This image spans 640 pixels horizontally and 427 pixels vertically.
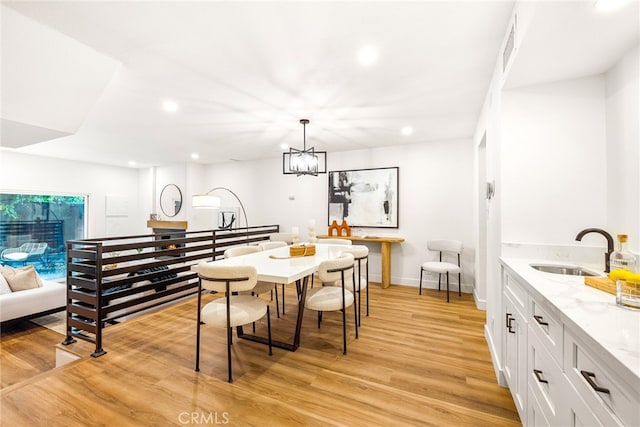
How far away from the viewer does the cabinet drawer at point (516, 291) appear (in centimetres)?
157

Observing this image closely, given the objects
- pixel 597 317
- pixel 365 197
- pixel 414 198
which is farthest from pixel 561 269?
pixel 365 197

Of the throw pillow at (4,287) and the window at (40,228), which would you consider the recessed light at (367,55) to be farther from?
the window at (40,228)

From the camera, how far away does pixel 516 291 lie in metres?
1.73

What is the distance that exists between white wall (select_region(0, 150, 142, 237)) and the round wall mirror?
760 mm

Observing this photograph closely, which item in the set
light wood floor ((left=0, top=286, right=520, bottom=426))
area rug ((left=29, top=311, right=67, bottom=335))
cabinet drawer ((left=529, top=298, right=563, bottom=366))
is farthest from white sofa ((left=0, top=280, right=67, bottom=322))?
cabinet drawer ((left=529, top=298, right=563, bottom=366))

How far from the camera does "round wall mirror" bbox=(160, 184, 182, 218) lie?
6.71 meters

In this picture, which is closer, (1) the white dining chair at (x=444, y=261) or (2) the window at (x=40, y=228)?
(1) the white dining chair at (x=444, y=261)

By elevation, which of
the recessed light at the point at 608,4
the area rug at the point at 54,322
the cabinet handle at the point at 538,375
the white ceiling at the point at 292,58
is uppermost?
the white ceiling at the point at 292,58

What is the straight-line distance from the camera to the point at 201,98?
115 inches

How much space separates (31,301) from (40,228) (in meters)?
3.07

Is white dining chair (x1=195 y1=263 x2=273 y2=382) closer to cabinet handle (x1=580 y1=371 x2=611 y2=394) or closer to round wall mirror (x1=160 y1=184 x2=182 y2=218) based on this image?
cabinet handle (x1=580 y1=371 x2=611 y2=394)

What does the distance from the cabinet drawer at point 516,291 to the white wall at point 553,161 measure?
32 centimetres

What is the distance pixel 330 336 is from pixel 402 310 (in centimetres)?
124

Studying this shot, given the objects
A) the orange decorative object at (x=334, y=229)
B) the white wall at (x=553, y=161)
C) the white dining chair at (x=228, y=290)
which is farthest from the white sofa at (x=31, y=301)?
the white wall at (x=553, y=161)
